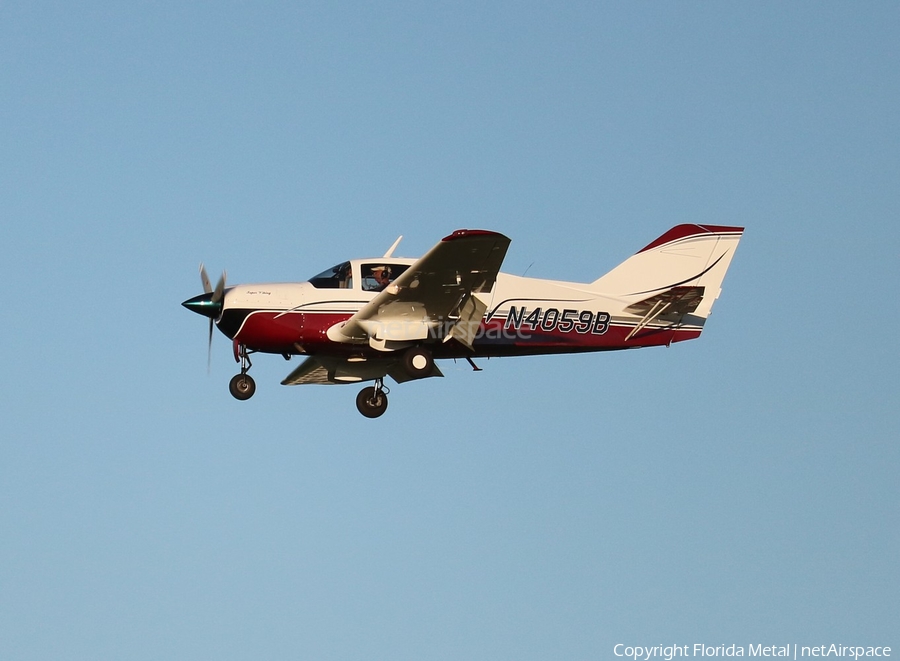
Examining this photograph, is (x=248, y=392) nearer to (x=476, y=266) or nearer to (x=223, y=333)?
(x=223, y=333)

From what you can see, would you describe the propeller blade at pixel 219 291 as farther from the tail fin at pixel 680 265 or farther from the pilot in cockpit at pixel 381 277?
the tail fin at pixel 680 265

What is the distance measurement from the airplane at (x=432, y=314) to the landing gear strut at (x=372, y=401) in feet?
0.07

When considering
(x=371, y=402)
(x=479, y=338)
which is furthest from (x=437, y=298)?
(x=371, y=402)

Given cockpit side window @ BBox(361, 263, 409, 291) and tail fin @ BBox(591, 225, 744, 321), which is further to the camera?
tail fin @ BBox(591, 225, 744, 321)

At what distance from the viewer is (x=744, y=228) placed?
2395 centimetres

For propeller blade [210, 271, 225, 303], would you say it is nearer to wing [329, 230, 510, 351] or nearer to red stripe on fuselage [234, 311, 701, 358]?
red stripe on fuselage [234, 311, 701, 358]

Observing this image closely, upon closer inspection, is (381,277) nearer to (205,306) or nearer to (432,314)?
(432,314)

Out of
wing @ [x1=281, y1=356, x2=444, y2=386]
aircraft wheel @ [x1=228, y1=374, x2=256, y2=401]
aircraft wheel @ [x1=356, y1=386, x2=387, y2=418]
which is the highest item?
wing @ [x1=281, y1=356, x2=444, y2=386]

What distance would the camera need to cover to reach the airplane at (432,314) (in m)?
20.3

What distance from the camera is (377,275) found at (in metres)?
21.1

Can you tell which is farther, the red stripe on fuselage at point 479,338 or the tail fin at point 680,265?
the tail fin at point 680,265

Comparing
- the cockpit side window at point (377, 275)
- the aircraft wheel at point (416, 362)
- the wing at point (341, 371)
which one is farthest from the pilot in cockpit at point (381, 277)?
the wing at point (341, 371)

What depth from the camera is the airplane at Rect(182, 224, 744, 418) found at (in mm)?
20281

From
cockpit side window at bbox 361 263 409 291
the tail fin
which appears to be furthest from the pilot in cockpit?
the tail fin
